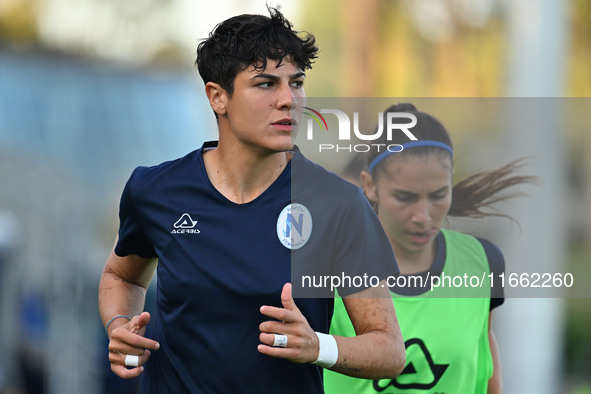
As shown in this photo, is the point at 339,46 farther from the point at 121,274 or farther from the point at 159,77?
the point at 121,274

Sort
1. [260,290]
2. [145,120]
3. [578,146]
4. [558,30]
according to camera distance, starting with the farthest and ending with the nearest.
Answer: [145,120] < [578,146] < [558,30] < [260,290]

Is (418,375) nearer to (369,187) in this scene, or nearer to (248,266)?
(369,187)

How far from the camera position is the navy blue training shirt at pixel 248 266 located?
9.12 ft

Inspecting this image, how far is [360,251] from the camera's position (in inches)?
110

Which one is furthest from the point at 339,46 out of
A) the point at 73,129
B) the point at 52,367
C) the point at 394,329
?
the point at 394,329

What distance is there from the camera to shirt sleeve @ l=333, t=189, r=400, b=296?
9.11ft

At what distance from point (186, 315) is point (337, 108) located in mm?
1109

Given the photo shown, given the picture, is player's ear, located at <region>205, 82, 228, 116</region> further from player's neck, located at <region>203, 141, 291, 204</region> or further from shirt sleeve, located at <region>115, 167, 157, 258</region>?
shirt sleeve, located at <region>115, 167, 157, 258</region>

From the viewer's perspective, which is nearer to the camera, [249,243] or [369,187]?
[249,243]

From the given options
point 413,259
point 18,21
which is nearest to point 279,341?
point 413,259

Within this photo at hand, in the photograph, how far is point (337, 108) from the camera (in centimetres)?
352

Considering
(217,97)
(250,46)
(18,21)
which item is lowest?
(217,97)

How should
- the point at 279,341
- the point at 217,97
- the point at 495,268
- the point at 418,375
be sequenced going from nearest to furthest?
the point at 279,341 < the point at 217,97 < the point at 418,375 < the point at 495,268

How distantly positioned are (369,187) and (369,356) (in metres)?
1.11
